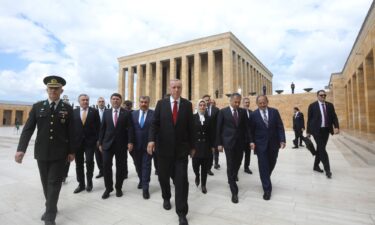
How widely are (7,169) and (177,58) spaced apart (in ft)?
109

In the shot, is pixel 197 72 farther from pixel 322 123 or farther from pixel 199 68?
pixel 322 123

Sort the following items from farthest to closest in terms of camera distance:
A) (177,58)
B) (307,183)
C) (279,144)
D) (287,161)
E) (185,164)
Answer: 1. (177,58)
2. (287,161)
3. (307,183)
4. (279,144)
5. (185,164)

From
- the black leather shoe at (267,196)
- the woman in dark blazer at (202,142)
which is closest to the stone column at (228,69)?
the woman in dark blazer at (202,142)

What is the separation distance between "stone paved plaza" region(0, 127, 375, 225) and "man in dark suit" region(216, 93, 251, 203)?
1.97 feet

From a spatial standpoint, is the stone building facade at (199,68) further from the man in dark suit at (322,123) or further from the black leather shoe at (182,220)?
the black leather shoe at (182,220)

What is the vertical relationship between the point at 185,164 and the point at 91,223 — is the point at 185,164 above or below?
above

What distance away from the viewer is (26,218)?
3.23 m

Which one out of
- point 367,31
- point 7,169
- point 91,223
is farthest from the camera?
point 367,31

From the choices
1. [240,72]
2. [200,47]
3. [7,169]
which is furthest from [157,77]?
[7,169]

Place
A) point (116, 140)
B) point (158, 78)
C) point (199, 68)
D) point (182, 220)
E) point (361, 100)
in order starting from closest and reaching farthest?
point (182, 220), point (116, 140), point (361, 100), point (199, 68), point (158, 78)

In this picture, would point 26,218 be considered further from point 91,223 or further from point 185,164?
point 185,164

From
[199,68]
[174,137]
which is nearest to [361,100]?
[174,137]

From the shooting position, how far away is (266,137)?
14.0ft

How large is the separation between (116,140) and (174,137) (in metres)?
1.59
